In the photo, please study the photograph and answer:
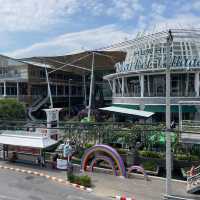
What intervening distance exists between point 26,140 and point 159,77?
2770 cm

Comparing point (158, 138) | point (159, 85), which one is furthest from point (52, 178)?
point (159, 85)

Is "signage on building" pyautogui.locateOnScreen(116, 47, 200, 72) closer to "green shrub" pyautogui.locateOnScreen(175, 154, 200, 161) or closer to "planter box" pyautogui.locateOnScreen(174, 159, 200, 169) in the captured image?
"green shrub" pyautogui.locateOnScreen(175, 154, 200, 161)

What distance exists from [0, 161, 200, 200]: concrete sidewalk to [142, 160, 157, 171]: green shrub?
1076 mm

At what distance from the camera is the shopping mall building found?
1597 inches

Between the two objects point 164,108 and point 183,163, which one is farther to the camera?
point 164,108

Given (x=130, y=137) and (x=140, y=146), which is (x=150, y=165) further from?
(x=130, y=137)

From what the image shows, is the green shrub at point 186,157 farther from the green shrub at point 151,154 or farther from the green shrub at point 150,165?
the green shrub at point 150,165

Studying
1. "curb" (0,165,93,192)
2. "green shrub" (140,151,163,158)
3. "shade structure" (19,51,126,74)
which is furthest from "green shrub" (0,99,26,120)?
"green shrub" (140,151,163,158)

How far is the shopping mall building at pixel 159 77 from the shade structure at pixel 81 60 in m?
6.95

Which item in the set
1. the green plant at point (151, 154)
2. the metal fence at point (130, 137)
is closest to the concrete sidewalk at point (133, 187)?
the green plant at point (151, 154)

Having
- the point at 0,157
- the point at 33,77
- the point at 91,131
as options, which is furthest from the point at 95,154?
the point at 33,77

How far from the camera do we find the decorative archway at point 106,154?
19.1m

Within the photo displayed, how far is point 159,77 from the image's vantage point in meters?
44.8

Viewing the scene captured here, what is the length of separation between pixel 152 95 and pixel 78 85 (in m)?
42.0
